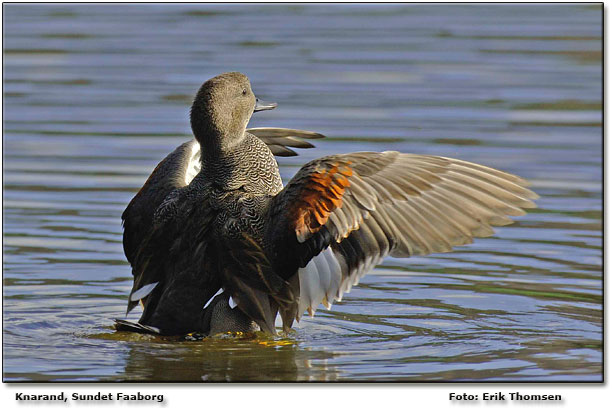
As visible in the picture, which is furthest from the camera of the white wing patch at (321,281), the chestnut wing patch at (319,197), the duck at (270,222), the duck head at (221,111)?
the duck head at (221,111)

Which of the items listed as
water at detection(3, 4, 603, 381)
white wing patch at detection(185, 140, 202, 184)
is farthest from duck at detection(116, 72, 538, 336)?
water at detection(3, 4, 603, 381)

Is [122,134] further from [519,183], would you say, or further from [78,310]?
[519,183]

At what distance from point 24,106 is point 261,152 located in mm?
6857

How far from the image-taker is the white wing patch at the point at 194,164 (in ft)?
26.6

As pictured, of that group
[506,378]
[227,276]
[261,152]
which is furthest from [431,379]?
[261,152]

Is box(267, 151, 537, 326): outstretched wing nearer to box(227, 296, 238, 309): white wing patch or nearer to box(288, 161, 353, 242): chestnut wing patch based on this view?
box(288, 161, 353, 242): chestnut wing patch

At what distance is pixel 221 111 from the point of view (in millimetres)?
7477

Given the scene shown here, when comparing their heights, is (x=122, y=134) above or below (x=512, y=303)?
above

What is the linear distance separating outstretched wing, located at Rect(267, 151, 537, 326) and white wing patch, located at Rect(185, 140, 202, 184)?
1.20 metres

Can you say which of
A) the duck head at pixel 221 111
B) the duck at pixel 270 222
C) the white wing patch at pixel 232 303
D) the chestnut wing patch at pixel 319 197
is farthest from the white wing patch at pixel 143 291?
the chestnut wing patch at pixel 319 197

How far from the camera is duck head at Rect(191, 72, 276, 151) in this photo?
741cm

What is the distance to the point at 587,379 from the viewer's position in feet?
22.0

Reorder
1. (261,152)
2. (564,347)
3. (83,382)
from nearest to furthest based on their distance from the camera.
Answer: (83,382) < (564,347) < (261,152)

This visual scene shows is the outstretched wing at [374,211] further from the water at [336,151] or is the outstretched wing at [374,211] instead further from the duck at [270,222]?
the water at [336,151]
